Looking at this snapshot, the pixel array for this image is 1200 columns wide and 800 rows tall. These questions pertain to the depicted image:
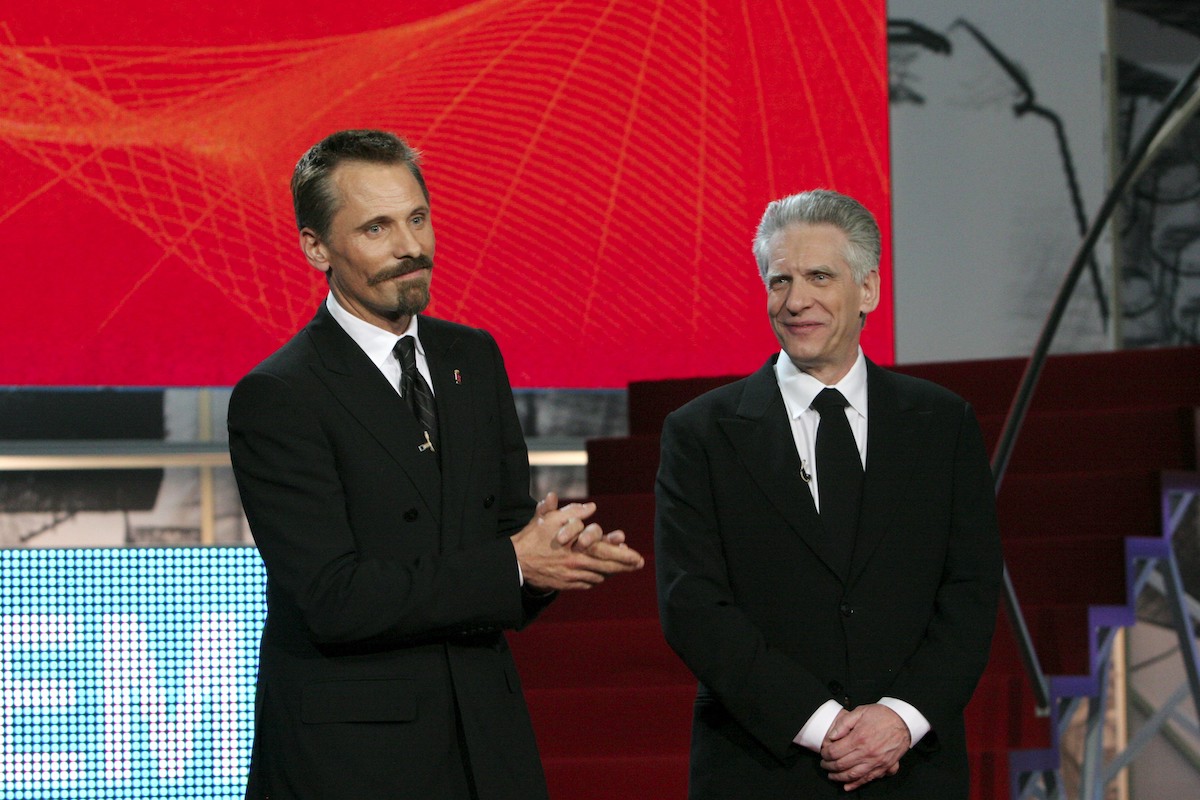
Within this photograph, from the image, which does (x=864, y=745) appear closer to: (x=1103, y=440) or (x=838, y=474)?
(x=838, y=474)

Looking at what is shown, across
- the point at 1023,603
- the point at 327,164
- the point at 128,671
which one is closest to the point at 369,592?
the point at 327,164

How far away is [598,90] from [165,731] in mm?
3315

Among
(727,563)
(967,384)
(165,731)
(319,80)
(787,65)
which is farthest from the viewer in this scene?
(787,65)

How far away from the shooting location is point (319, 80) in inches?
225

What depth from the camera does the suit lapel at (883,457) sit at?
2285mm

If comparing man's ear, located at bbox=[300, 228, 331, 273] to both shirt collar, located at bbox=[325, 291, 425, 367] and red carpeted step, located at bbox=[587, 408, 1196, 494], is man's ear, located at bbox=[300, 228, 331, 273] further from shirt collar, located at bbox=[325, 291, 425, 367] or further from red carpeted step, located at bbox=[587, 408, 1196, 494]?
red carpeted step, located at bbox=[587, 408, 1196, 494]

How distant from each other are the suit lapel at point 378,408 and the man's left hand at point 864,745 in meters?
0.69

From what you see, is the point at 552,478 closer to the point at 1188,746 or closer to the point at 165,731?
the point at 165,731

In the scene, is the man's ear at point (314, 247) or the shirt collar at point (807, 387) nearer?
the man's ear at point (314, 247)

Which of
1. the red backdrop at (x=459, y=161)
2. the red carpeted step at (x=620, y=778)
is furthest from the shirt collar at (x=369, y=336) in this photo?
the red backdrop at (x=459, y=161)

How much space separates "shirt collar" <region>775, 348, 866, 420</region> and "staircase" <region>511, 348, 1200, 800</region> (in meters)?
1.67

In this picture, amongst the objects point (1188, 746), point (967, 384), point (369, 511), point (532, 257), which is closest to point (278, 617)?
point (369, 511)

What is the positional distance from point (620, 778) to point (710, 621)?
5.39 feet

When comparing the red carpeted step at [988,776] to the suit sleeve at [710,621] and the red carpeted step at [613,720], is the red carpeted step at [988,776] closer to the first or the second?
the red carpeted step at [613,720]
